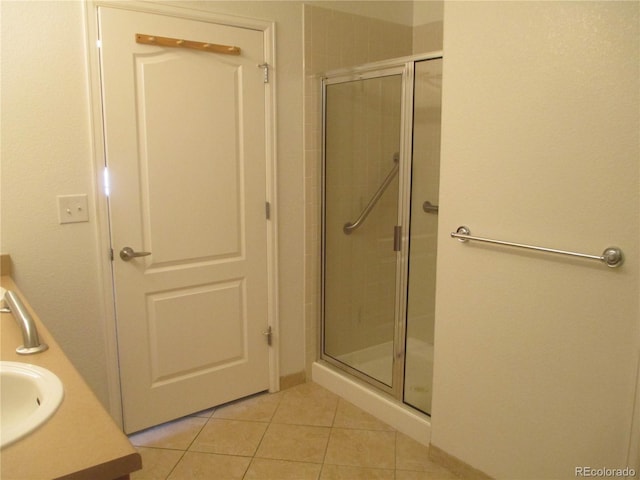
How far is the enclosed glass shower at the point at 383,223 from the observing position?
2.41 meters

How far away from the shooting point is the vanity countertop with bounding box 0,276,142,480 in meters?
0.79

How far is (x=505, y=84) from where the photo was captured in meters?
1.72

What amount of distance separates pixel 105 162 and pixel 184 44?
644 mm

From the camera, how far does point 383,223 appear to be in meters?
2.87

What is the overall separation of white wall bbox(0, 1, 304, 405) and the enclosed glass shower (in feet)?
2.74

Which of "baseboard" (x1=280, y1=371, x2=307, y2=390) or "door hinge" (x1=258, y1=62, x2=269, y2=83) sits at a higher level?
"door hinge" (x1=258, y1=62, x2=269, y2=83)

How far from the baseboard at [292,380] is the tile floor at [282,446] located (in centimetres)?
13

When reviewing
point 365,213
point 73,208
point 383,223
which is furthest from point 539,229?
point 73,208

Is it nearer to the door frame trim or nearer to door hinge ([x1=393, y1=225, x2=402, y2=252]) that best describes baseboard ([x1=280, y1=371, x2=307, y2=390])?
the door frame trim

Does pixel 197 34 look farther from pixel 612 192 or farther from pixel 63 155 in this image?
pixel 612 192
